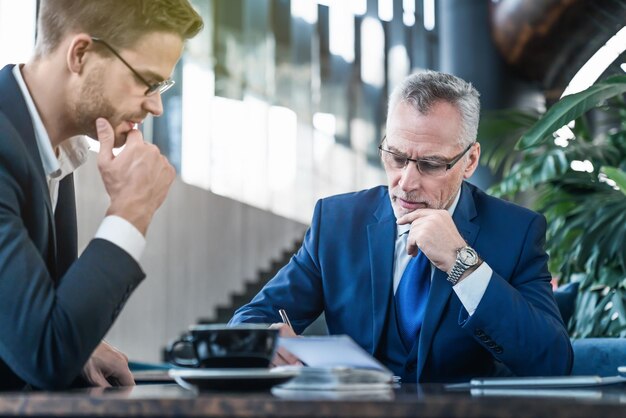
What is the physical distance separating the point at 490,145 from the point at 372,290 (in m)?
2.88

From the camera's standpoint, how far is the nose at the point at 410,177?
6.63 feet

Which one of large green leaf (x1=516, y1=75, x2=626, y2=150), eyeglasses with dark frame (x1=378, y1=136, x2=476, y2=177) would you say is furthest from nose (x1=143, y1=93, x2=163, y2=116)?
large green leaf (x1=516, y1=75, x2=626, y2=150)

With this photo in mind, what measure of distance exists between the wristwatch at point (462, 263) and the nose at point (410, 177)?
9.5 inches

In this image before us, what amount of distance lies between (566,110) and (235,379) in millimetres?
2109

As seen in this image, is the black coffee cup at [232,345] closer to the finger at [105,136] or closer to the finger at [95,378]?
the finger at [105,136]

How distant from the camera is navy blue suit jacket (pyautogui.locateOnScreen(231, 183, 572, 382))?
6.02 feet

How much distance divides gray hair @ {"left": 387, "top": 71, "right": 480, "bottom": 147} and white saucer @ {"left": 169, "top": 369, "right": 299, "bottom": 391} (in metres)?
1.14

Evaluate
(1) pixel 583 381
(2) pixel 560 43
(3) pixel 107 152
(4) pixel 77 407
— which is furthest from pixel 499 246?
(2) pixel 560 43

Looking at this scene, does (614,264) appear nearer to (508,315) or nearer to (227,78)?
(508,315)

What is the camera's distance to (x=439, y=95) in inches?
82.1

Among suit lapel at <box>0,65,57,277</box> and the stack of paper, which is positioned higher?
suit lapel at <box>0,65,57,277</box>

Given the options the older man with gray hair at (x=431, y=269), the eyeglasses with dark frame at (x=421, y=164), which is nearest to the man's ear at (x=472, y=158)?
the older man with gray hair at (x=431, y=269)

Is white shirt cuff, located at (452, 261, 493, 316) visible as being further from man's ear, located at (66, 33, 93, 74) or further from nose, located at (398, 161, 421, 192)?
man's ear, located at (66, 33, 93, 74)

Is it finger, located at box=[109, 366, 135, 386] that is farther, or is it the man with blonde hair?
finger, located at box=[109, 366, 135, 386]
